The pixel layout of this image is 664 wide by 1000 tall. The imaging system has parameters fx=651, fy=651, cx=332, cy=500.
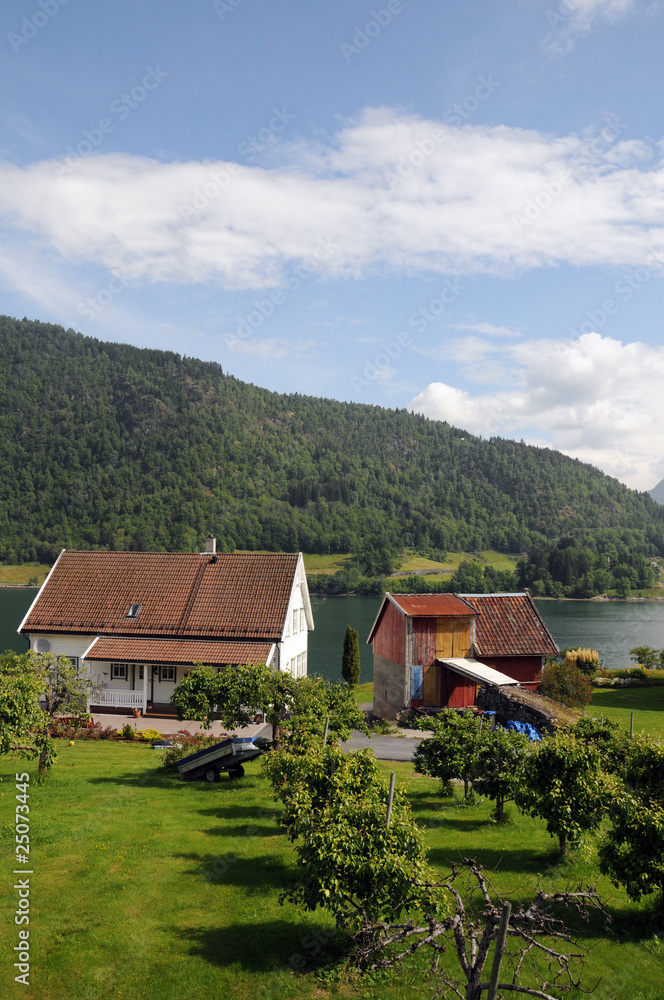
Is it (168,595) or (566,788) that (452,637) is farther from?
(566,788)

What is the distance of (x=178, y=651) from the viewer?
1427 inches

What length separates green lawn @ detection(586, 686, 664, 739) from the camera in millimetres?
37172

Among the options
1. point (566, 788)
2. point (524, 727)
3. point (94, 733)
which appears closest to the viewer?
point (566, 788)

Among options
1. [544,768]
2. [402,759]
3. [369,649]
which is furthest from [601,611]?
[544,768]

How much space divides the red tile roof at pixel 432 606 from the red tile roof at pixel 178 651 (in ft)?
28.5

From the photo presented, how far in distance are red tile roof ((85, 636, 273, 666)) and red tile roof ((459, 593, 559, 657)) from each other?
1353 centimetres

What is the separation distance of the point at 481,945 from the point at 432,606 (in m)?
32.2

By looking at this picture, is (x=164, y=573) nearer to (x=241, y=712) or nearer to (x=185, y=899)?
(x=241, y=712)

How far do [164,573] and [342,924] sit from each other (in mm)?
33321

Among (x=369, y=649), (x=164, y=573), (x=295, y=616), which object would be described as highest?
(x=164, y=573)

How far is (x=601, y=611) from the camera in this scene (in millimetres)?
143000

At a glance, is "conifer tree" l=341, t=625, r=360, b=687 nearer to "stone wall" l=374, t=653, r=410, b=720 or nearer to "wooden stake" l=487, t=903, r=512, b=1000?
"stone wall" l=374, t=653, r=410, b=720

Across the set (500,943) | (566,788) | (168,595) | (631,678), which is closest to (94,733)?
(168,595)

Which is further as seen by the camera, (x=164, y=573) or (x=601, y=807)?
(x=164, y=573)
